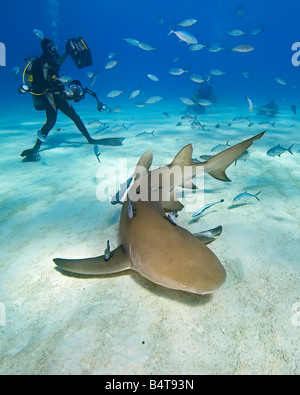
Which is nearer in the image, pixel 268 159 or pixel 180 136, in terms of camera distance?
pixel 268 159

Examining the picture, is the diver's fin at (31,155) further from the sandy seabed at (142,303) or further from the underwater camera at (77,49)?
the underwater camera at (77,49)

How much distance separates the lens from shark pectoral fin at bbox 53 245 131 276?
201 cm

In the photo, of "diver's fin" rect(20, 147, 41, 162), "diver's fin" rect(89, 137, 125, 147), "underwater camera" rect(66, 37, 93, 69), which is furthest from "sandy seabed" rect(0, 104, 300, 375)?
"underwater camera" rect(66, 37, 93, 69)

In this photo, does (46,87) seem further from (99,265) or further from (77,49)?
(99,265)

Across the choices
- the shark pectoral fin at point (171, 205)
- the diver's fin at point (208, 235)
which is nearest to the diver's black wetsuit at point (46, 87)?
the shark pectoral fin at point (171, 205)

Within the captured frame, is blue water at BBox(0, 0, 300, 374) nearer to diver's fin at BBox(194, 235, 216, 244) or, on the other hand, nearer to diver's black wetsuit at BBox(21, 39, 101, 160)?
diver's fin at BBox(194, 235, 216, 244)

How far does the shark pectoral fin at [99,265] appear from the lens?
2.01 m

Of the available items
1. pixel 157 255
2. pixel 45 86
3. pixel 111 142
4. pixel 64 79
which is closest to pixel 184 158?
pixel 157 255

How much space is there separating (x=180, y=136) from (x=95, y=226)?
265 inches

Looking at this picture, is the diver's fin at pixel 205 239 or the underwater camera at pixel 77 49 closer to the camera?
the diver's fin at pixel 205 239

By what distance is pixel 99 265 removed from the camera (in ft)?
6.82
